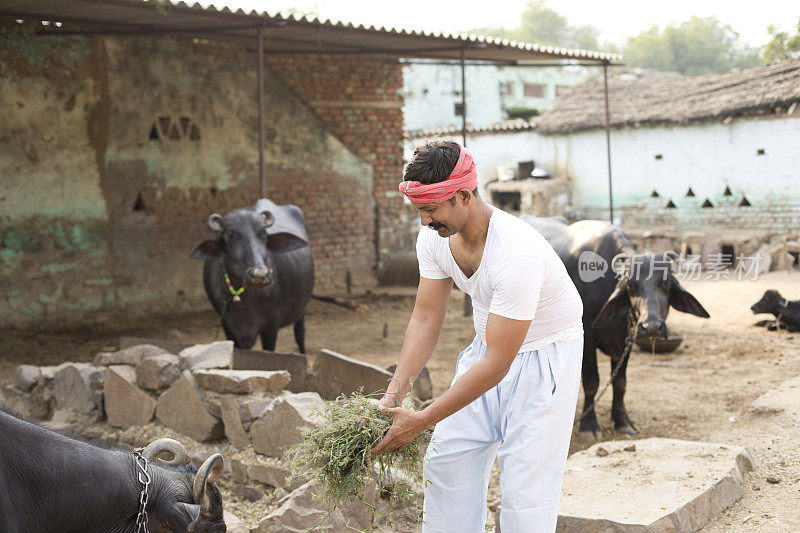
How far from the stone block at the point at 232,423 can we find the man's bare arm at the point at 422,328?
2183 millimetres

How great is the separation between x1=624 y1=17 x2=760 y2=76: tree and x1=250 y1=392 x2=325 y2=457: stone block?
1877 inches

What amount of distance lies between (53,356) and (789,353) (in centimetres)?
760

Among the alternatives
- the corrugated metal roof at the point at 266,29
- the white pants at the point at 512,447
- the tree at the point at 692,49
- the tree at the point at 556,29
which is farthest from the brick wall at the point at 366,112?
the tree at the point at 556,29

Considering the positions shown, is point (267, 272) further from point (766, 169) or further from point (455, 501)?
point (766, 169)

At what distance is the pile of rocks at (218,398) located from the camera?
4.85 m

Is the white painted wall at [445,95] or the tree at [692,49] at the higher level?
the tree at [692,49]

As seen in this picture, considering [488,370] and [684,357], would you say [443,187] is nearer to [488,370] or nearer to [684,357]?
[488,370]

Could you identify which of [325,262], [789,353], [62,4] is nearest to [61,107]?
[62,4]

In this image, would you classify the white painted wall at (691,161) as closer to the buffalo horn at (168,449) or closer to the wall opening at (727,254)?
the wall opening at (727,254)

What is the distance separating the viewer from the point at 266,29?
10.2 metres

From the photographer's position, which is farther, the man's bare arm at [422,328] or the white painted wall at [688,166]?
the white painted wall at [688,166]

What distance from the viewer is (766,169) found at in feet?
52.5

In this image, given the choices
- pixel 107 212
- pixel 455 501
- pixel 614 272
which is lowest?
pixel 455 501

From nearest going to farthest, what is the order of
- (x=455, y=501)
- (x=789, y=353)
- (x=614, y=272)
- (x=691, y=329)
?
(x=455, y=501), (x=614, y=272), (x=789, y=353), (x=691, y=329)
